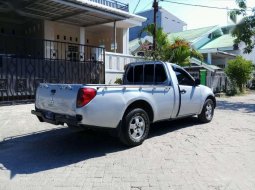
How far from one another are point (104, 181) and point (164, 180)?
Result: 2.91ft

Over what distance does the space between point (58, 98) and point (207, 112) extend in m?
4.82

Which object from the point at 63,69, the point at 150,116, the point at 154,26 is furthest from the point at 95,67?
the point at 150,116

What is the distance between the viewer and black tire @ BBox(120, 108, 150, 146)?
5.92 m

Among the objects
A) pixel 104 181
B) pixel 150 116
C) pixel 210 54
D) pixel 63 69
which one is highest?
pixel 210 54

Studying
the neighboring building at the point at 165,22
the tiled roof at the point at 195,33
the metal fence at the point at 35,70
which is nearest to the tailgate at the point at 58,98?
the metal fence at the point at 35,70

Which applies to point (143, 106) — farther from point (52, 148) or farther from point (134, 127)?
point (52, 148)

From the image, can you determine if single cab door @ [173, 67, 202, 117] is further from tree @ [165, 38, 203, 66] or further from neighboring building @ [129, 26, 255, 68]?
neighboring building @ [129, 26, 255, 68]

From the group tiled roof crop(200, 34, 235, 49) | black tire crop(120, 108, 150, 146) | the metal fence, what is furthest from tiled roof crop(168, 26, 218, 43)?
black tire crop(120, 108, 150, 146)

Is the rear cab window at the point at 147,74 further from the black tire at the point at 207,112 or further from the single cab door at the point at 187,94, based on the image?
the black tire at the point at 207,112

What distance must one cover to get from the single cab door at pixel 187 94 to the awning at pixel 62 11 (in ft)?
22.0

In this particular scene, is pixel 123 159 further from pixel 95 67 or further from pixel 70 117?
pixel 95 67

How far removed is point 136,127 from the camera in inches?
246

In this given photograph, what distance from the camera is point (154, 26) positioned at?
1598 cm

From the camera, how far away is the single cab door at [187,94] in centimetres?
760
